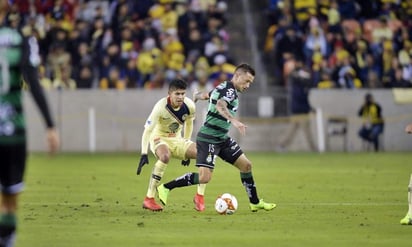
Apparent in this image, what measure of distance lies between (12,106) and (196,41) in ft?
77.5

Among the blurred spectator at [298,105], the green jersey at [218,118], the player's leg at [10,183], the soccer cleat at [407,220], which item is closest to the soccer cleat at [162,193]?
the green jersey at [218,118]

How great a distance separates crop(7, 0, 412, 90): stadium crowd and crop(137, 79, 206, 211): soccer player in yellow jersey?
15.4 metres

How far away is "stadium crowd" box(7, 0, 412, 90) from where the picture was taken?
106 feet

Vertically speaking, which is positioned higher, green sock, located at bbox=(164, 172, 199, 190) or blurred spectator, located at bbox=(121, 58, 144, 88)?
blurred spectator, located at bbox=(121, 58, 144, 88)

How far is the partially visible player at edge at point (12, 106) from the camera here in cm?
912

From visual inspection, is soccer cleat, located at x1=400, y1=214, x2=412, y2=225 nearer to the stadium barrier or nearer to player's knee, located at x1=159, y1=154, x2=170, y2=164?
player's knee, located at x1=159, y1=154, x2=170, y2=164

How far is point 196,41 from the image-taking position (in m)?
32.7

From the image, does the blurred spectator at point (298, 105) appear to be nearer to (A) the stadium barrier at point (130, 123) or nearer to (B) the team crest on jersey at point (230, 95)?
(A) the stadium barrier at point (130, 123)

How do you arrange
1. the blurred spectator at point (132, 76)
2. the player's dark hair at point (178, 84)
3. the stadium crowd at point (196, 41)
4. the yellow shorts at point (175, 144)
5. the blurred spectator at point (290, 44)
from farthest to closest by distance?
the blurred spectator at point (290, 44) < the blurred spectator at point (132, 76) < the stadium crowd at point (196, 41) < the yellow shorts at point (175, 144) < the player's dark hair at point (178, 84)

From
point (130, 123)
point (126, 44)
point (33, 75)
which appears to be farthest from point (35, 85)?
point (126, 44)

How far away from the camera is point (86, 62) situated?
1273 inches

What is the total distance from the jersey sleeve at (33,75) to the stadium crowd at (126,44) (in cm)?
2230

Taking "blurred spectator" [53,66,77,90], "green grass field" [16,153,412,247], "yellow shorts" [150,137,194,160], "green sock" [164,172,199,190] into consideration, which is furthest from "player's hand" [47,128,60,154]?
"blurred spectator" [53,66,77,90]

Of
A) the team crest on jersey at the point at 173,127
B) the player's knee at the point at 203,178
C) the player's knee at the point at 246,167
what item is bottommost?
the player's knee at the point at 203,178
